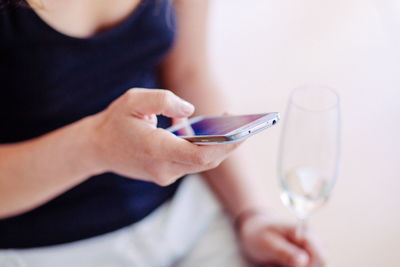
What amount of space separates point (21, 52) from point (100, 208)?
0.94ft

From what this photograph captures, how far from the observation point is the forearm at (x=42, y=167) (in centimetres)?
53

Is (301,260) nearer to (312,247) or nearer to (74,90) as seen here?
(312,247)

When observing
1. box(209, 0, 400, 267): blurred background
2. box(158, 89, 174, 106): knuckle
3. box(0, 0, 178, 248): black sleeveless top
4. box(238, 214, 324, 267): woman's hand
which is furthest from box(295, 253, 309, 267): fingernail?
Answer: box(158, 89, 174, 106): knuckle

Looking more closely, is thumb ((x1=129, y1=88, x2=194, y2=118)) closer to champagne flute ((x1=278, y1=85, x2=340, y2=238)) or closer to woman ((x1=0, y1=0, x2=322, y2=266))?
woman ((x1=0, y1=0, x2=322, y2=266))

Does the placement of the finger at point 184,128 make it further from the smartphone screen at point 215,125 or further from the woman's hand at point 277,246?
the woman's hand at point 277,246

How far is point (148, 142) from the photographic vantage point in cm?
42

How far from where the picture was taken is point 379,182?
0.78m

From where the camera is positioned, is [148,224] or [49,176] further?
[148,224]

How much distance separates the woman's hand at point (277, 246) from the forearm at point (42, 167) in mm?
319

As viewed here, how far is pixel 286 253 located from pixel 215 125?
0.31m

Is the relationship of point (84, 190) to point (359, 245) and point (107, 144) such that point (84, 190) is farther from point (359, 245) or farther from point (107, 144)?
point (359, 245)

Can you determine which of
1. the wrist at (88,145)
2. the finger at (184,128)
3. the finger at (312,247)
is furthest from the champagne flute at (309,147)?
the wrist at (88,145)

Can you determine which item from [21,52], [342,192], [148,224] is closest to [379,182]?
[342,192]

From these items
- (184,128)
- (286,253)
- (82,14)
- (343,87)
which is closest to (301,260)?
(286,253)
